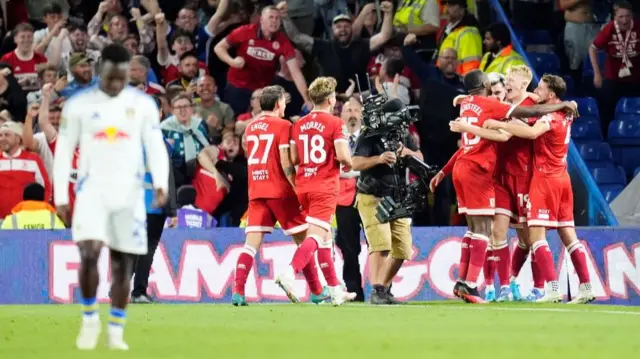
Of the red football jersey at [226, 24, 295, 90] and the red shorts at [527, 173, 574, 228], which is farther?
the red football jersey at [226, 24, 295, 90]

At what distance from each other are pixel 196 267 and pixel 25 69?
5021 mm

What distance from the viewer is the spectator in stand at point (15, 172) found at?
61.2 ft

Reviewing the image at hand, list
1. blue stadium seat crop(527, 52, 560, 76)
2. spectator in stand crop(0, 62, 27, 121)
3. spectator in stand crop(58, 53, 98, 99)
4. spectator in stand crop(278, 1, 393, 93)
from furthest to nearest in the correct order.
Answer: blue stadium seat crop(527, 52, 560, 76) < spectator in stand crop(278, 1, 393, 93) < spectator in stand crop(0, 62, 27, 121) < spectator in stand crop(58, 53, 98, 99)

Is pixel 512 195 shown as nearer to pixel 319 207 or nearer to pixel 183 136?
pixel 319 207

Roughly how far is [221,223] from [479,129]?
5.56 meters

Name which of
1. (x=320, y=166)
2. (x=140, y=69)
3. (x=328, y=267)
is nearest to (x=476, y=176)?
(x=320, y=166)

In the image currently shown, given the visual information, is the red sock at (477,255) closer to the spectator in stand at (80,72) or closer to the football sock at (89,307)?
the football sock at (89,307)

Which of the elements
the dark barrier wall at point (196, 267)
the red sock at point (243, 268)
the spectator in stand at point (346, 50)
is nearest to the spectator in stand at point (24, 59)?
the spectator in stand at point (346, 50)

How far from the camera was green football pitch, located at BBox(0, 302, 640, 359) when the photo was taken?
31.1 feet

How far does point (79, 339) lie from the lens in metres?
9.81

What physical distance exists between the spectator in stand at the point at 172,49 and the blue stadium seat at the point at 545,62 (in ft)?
16.8

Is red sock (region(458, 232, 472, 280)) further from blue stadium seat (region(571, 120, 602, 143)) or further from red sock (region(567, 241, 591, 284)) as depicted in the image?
blue stadium seat (region(571, 120, 602, 143))

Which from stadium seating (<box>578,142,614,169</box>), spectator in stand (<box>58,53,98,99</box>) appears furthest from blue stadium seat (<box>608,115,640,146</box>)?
spectator in stand (<box>58,53,98,99</box>)

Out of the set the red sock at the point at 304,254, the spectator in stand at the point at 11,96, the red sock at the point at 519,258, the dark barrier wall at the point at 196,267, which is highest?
the spectator in stand at the point at 11,96
